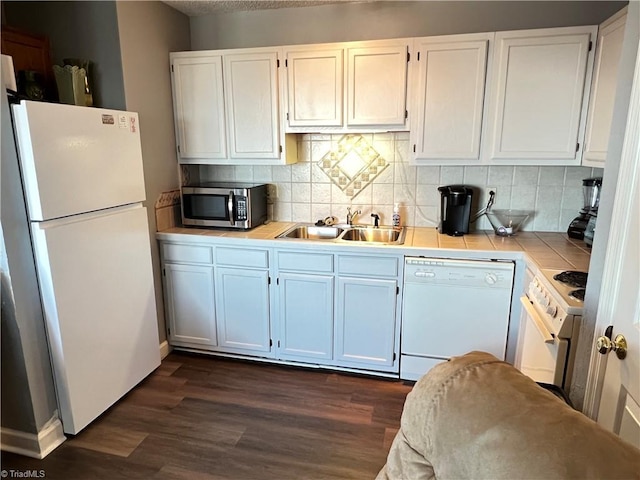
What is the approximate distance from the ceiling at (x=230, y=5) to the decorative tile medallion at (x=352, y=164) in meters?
0.94

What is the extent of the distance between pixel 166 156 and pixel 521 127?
7.69ft

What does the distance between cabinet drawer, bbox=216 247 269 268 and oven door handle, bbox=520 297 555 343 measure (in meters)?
1.54

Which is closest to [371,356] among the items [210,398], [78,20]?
[210,398]

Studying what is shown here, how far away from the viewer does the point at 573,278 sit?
179 centimetres

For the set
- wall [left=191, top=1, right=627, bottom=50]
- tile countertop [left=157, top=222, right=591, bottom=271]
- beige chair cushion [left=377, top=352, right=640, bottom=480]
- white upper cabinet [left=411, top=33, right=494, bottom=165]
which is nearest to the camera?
beige chair cushion [left=377, top=352, right=640, bottom=480]

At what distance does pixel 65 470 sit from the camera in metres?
1.94

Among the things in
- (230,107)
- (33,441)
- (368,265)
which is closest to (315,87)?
(230,107)

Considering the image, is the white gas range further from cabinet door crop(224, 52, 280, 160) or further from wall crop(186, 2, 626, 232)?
cabinet door crop(224, 52, 280, 160)

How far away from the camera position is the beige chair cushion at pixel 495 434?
0.72 metres

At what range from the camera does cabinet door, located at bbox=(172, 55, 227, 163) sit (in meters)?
2.78

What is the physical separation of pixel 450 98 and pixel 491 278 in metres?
1.12

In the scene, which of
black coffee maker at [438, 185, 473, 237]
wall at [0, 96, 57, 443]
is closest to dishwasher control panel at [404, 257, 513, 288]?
black coffee maker at [438, 185, 473, 237]

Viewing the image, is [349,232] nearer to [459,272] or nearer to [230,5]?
[459,272]

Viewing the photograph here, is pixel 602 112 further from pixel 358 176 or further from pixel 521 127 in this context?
pixel 358 176
